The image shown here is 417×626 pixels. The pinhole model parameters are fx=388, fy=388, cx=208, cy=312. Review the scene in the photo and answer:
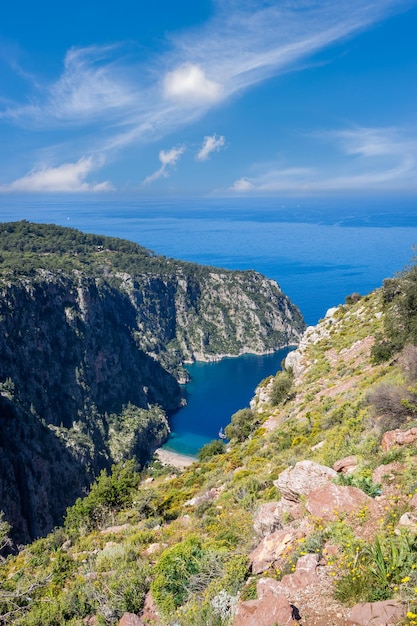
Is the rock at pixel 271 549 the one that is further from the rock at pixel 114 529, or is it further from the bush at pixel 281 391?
the bush at pixel 281 391

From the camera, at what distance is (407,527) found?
752cm

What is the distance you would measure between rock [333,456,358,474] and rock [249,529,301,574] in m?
3.25

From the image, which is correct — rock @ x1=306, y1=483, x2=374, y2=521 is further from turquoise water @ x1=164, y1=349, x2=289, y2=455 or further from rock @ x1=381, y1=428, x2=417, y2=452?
turquoise water @ x1=164, y1=349, x2=289, y2=455

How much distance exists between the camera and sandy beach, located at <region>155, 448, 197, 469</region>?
7962cm

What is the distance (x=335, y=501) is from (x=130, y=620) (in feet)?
18.7

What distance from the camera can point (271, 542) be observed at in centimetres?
954

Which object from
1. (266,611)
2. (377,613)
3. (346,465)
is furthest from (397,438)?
(266,611)

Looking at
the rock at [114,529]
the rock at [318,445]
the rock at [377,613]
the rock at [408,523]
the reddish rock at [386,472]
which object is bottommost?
the rock at [114,529]

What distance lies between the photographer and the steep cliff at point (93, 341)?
60.7 metres

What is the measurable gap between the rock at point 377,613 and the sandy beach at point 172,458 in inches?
3030

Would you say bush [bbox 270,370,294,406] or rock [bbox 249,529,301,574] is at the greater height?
bush [bbox 270,370,294,406]

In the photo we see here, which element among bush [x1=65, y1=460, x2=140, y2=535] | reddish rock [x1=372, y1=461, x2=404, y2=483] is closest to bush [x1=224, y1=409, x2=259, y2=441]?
bush [x1=65, y1=460, x2=140, y2=535]

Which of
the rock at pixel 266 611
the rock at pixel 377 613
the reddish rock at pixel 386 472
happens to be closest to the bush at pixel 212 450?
the reddish rock at pixel 386 472

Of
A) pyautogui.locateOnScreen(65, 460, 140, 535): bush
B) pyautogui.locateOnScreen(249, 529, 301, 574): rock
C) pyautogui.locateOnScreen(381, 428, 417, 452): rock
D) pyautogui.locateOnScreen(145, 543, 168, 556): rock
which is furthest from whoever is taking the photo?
pyautogui.locateOnScreen(65, 460, 140, 535): bush
